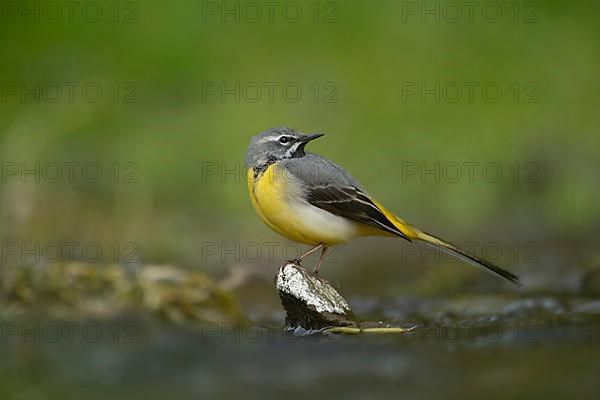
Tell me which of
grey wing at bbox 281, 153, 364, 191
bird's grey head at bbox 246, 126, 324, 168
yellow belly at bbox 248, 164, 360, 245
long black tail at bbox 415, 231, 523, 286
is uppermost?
bird's grey head at bbox 246, 126, 324, 168

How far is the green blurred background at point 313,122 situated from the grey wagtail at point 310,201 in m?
1.61

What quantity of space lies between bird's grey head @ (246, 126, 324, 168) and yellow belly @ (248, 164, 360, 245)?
23cm

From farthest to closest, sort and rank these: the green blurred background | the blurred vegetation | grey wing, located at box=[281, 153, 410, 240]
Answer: the blurred vegetation, the green blurred background, grey wing, located at box=[281, 153, 410, 240]

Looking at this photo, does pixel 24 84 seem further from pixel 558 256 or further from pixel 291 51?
pixel 558 256

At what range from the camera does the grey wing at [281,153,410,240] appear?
25.4ft

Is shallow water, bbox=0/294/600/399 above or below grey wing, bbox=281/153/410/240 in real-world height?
below

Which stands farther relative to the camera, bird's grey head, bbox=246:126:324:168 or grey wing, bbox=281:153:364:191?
bird's grey head, bbox=246:126:324:168

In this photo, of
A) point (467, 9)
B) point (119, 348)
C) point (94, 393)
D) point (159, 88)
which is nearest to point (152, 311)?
point (119, 348)

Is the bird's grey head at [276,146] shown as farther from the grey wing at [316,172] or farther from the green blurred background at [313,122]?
the green blurred background at [313,122]

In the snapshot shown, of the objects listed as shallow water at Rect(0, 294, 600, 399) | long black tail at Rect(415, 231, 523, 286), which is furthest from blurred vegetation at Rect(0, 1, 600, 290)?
shallow water at Rect(0, 294, 600, 399)

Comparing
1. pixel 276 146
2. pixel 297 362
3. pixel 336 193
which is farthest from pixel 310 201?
pixel 297 362

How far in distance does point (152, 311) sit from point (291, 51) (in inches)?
291

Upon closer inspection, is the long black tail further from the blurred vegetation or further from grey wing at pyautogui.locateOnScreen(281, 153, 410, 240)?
the blurred vegetation

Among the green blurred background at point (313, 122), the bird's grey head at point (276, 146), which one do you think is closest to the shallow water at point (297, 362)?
the bird's grey head at point (276, 146)
